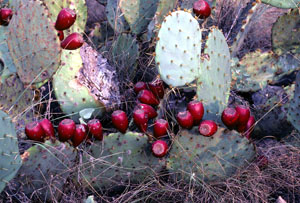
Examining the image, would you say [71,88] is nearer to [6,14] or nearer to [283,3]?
[6,14]

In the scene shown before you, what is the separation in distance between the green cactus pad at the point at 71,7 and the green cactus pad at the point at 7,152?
30.9 inches

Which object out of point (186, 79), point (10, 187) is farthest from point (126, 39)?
point (10, 187)

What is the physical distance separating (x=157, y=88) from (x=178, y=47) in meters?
0.28

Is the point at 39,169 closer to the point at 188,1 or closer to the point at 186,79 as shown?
the point at 186,79

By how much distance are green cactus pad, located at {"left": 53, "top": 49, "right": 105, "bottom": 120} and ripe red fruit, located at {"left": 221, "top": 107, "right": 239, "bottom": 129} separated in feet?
2.47

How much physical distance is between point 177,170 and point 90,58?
88 centimetres

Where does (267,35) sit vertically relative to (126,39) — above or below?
below

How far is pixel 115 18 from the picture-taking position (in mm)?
2803

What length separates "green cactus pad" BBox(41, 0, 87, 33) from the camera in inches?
94.8

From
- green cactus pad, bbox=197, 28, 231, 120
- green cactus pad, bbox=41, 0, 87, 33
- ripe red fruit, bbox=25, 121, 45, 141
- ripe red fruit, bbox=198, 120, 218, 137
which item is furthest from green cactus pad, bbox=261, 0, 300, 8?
Answer: ripe red fruit, bbox=25, 121, 45, 141

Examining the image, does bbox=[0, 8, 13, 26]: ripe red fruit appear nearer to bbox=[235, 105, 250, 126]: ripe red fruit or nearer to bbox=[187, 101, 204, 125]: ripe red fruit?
bbox=[187, 101, 204, 125]: ripe red fruit

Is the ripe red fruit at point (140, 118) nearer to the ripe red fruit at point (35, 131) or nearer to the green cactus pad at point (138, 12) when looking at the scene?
the ripe red fruit at point (35, 131)

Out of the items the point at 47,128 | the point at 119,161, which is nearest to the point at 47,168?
the point at 47,128

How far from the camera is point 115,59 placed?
268 centimetres
